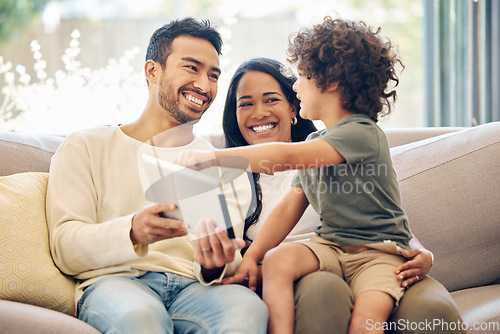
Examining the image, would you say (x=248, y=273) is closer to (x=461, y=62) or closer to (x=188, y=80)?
(x=188, y=80)

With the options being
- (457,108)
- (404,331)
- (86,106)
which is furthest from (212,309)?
(457,108)

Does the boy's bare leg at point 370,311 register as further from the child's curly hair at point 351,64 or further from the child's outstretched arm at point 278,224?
the child's curly hair at point 351,64

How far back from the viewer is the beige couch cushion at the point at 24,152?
5.77ft

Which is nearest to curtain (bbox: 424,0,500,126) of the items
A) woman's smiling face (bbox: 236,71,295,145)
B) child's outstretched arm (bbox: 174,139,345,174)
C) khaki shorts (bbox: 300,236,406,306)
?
woman's smiling face (bbox: 236,71,295,145)

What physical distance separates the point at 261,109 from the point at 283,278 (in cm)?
75

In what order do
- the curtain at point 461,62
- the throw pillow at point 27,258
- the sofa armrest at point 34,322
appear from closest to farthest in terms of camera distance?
the sofa armrest at point 34,322, the throw pillow at point 27,258, the curtain at point 461,62

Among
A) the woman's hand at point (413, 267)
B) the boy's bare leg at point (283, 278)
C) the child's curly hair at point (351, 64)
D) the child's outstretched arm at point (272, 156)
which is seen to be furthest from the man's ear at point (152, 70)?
the woman's hand at point (413, 267)

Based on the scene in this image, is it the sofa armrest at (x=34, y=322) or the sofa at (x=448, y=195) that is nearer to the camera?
the sofa armrest at (x=34, y=322)

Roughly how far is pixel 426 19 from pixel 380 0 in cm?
275

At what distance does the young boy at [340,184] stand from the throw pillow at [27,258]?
0.50 meters

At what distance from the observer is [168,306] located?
4.70 feet

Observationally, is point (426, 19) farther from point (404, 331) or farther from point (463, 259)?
point (404, 331)

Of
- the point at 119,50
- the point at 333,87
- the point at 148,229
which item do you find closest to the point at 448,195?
the point at 333,87

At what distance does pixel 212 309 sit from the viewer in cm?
133
